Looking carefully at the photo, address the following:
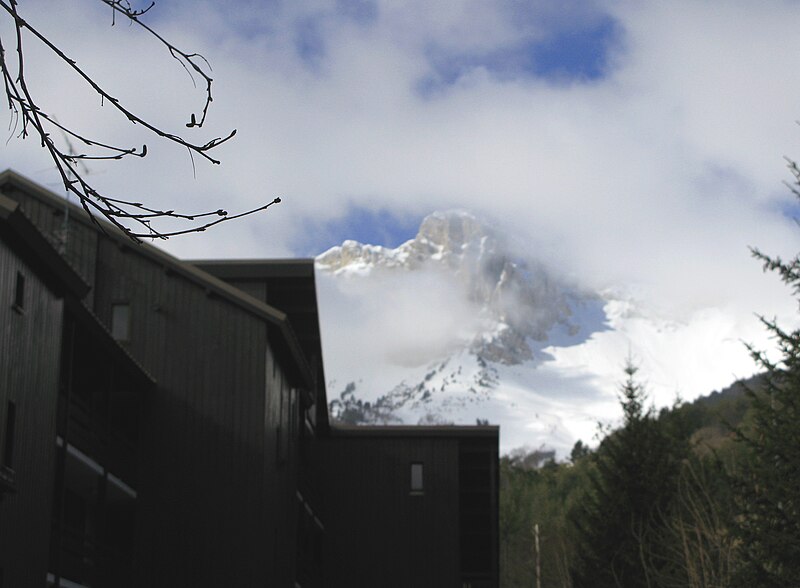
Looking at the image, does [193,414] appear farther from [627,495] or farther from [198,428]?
[627,495]

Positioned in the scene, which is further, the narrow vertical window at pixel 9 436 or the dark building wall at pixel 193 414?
the dark building wall at pixel 193 414

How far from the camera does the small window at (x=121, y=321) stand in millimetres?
26844

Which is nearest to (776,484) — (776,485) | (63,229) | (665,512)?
(776,485)

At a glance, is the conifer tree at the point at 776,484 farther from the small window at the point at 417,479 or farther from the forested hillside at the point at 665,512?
A: the small window at the point at 417,479

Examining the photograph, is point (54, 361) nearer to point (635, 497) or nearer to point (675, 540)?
point (675, 540)

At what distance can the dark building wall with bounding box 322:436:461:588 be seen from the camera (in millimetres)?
37625

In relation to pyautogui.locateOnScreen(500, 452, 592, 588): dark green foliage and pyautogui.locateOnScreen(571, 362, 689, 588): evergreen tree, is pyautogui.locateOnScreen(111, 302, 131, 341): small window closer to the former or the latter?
pyautogui.locateOnScreen(571, 362, 689, 588): evergreen tree

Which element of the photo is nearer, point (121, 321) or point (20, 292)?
point (20, 292)

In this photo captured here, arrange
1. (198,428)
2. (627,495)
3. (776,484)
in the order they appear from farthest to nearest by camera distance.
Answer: (627,495), (198,428), (776,484)

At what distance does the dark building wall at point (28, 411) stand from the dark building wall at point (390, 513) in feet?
62.7

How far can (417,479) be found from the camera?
38.7 meters

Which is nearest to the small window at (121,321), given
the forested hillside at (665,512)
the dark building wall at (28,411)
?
the dark building wall at (28,411)

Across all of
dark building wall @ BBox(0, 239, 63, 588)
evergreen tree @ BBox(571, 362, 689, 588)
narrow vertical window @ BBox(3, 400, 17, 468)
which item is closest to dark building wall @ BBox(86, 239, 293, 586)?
dark building wall @ BBox(0, 239, 63, 588)

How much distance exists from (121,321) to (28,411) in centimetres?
819
